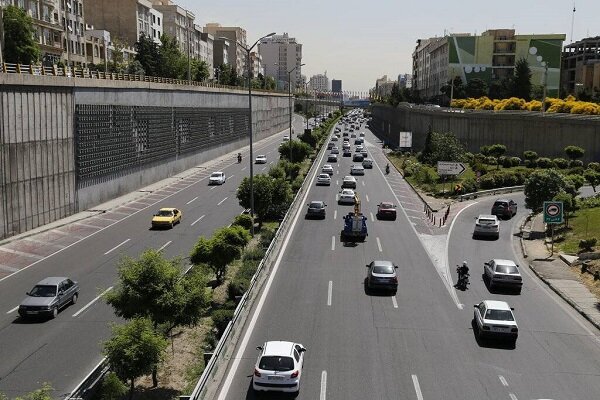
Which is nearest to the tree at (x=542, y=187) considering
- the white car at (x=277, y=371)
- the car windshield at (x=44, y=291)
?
the white car at (x=277, y=371)

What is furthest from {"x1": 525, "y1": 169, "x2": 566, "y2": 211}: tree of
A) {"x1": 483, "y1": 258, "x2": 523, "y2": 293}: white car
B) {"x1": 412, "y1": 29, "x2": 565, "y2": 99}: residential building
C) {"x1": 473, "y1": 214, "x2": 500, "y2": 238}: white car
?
{"x1": 412, "y1": 29, "x2": 565, "y2": 99}: residential building

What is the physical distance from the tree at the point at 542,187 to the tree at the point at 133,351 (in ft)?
113

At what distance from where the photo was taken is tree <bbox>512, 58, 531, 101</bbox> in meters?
117

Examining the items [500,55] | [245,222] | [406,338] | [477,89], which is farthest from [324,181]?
[500,55]

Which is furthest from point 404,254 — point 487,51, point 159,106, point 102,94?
point 487,51

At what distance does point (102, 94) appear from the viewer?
47906 mm

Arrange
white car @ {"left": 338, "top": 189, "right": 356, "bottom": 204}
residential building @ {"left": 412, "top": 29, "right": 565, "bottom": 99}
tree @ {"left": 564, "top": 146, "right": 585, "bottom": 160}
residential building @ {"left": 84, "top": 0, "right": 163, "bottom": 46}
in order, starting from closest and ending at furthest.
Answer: white car @ {"left": 338, "top": 189, "right": 356, "bottom": 204}, tree @ {"left": 564, "top": 146, "right": 585, "bottom": 160}, residential building @ {"left": 84, "top": 0, "right": 163, "bottom": 46}, residential building @ {"left": 412, "top": 29, "right": 565, "bottom": 99}

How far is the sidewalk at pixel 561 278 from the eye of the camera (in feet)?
85.6

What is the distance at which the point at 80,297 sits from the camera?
85.5ft

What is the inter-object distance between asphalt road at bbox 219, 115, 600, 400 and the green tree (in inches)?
2674

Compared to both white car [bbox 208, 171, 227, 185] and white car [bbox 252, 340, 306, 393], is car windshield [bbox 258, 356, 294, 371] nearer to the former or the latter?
white car [bbox 252, 340, 306, 393]

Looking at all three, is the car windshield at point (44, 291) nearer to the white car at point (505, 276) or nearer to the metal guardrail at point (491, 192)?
the white car at point (505, 276)

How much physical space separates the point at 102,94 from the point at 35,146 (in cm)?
1073

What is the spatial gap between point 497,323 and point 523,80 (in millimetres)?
106539
